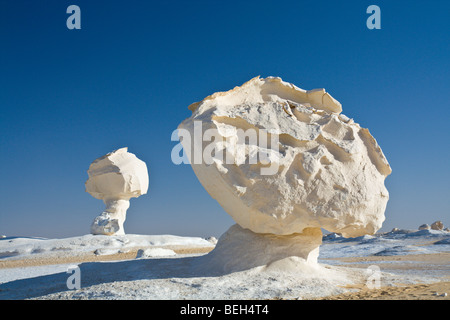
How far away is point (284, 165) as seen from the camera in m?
6.98

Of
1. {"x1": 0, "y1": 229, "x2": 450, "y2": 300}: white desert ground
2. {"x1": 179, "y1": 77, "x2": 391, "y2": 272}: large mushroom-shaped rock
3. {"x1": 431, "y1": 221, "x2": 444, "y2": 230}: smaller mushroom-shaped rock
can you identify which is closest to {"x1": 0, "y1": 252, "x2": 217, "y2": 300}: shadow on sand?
{"x1": 0, "y1": 229, "x2": 450, "y2": 300}: white desert ground

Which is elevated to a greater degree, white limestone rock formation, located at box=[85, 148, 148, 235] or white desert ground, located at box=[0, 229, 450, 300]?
white limestone rock formation, located at box=[85, 148, 148, 235]

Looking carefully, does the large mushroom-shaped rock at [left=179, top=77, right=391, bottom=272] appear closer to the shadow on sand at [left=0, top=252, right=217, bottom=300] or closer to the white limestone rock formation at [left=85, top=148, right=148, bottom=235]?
the shadow on sand at [left=0, top=252, right=217, bottom=300]

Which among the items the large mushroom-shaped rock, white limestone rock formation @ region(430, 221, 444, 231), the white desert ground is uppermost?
the large mushroom-shaped rock

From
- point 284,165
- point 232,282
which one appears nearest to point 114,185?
point 232,282

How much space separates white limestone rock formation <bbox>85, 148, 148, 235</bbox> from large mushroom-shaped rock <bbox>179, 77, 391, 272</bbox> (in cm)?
1191

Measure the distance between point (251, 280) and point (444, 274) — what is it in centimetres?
514

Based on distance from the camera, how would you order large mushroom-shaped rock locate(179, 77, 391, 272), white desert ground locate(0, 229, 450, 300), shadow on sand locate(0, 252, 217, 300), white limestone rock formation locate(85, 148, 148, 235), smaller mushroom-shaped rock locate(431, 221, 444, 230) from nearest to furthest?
white desert ground locate(0, 229, 450, 300) → large mushroom-shaped rock locate(179, 77, 391, 272) → shadow on sand locate(0, 252, 217, 300) → white limestone rock formation locate(85, 148, 148, 235) → smaller mushroom-shaped rock locate(431, 221, 444, 230)

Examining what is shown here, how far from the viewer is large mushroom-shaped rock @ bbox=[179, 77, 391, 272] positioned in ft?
22.9

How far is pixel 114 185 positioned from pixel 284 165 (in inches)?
545

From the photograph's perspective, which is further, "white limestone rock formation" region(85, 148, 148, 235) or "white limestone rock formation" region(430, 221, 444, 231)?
"white limestone rock formation" region(430, 221, 444, 231)

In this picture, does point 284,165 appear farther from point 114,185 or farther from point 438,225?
point 438,225

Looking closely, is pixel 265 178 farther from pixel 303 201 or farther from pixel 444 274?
pixel 444 274
